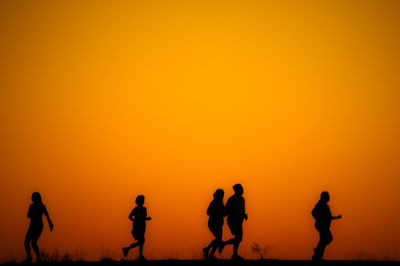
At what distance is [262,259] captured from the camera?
55.8ft

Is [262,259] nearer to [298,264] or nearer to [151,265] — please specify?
[298,264]

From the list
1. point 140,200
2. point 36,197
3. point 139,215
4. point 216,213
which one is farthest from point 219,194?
point 36,197

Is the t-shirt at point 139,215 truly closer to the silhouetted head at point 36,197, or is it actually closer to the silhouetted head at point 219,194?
the silhouetted head at point 219,194

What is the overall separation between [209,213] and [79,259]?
3.86 metres

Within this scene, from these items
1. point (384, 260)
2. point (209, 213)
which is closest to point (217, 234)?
point (209, 213)

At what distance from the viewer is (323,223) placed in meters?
17.2

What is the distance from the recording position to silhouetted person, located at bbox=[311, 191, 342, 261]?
17219 mm

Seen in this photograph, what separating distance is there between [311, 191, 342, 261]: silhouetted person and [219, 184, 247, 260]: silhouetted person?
6.59 feet

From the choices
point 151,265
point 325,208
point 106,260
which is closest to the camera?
point 151,265

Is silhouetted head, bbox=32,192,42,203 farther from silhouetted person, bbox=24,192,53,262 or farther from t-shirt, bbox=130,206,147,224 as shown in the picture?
t-shirt, bbox=130,206,147,224

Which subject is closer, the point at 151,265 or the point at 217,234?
the point at 151,265

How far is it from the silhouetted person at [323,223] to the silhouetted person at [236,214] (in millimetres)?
2007

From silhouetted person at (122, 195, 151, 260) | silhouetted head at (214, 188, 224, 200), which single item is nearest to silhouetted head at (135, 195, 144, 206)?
silhouetted person at (122, 195, 151, 260)

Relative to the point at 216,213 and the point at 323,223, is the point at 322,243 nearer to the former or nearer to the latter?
the point at 323,223
